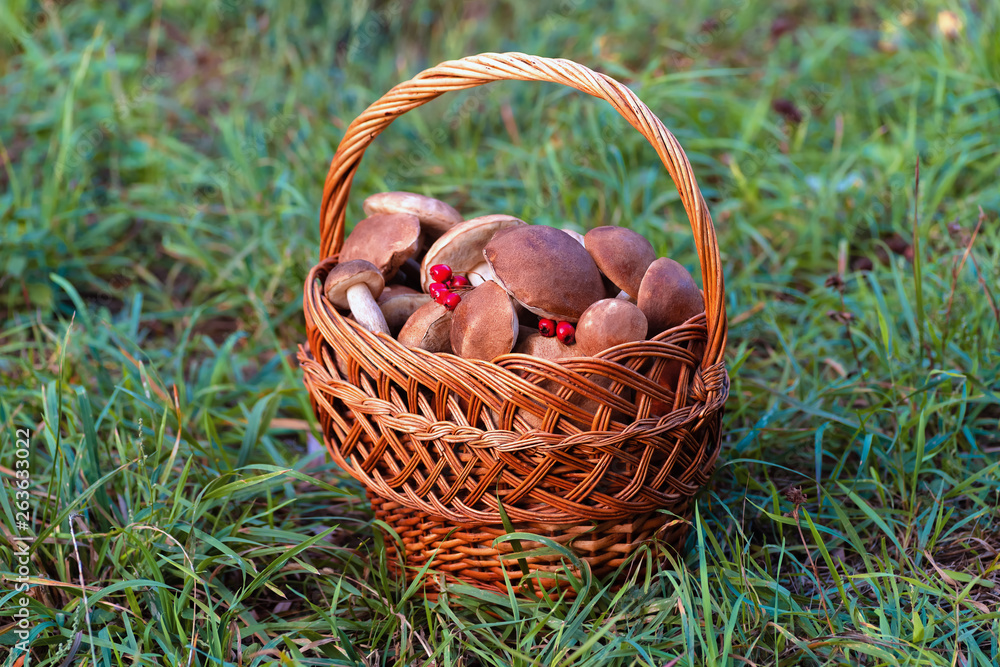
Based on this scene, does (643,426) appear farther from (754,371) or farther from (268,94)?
(268,94)

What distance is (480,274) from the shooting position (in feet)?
5.01

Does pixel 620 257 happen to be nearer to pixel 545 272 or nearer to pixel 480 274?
pixel 545 272

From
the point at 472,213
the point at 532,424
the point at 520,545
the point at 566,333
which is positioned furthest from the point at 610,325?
the point at 472,213

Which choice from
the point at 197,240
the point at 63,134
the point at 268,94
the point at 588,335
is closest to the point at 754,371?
the point at 588,335

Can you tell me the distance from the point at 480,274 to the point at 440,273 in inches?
4.5

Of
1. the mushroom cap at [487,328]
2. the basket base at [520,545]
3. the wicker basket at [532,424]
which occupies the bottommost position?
the basket base at [520,545]

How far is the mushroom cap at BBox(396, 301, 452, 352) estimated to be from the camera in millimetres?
1380

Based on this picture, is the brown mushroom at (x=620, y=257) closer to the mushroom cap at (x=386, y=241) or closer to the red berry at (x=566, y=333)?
the red berry at (x=566, y=333)

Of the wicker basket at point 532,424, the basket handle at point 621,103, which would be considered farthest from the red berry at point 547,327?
the basket handle at point 621,103

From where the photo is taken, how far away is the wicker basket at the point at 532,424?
4.03 ft

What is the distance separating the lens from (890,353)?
6.48 ft

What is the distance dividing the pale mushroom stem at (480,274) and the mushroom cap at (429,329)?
134 millimetres

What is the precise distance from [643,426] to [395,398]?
17.2 inches

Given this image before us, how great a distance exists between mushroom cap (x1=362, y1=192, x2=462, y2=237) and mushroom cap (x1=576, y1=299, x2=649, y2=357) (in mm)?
478
